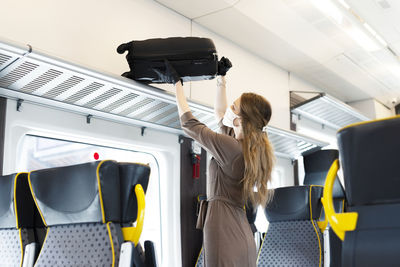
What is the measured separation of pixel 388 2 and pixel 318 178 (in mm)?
2327

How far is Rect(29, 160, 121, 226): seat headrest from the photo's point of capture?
72.1 inches

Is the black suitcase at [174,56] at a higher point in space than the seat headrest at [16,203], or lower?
higher

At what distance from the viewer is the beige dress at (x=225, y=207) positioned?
2.56m

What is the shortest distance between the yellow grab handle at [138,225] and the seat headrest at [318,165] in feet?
14.3

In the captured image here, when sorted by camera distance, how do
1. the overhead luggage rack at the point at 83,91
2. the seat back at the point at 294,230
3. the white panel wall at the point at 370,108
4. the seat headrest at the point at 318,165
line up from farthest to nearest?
the white panel wall at the point at 370,108, the seat headrest at the point at 318,165, the seat back at the point at 294,230, the overhead luggage rack at the point at 83,91

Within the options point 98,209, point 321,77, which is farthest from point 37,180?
point 321,77

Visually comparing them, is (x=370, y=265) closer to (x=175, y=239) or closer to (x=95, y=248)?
(x=95, y=248)

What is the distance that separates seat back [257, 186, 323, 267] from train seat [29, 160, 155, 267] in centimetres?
228

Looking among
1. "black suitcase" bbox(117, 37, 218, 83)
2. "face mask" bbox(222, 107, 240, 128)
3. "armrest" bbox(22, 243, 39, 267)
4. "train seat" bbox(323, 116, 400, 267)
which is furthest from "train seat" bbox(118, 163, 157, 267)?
"black suitcase" bbox(117, 37, 218, 83)

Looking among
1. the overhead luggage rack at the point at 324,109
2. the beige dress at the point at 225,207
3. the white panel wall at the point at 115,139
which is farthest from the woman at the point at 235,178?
the overhead luggage rack at the point at 324,109

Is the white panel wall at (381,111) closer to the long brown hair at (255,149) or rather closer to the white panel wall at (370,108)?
the white panel wall at (370,108)

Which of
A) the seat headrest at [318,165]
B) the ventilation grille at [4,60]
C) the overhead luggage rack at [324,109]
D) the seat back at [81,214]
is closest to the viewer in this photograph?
the seat back at [81,214]

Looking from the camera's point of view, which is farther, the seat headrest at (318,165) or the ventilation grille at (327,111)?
the ventilation grille at (327,111)

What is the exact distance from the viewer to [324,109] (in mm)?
6469
